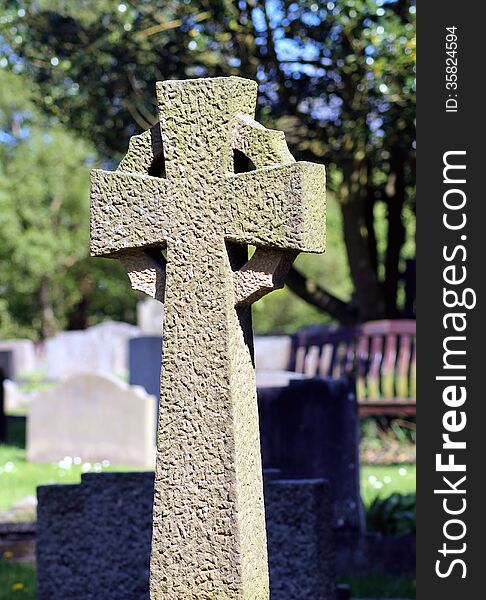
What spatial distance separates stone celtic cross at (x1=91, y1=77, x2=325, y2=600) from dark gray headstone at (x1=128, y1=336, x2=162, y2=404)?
10.3 meters

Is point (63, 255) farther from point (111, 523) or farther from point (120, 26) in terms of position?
point (111, 523)

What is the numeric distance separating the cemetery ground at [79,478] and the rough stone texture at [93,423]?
0.59ft

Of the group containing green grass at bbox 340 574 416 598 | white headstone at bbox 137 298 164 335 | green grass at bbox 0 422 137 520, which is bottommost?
green grass at bbox 340 574 416 598

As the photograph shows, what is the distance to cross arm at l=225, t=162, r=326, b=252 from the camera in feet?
11.2

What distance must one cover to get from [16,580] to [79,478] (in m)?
4.09

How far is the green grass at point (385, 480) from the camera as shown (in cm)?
954

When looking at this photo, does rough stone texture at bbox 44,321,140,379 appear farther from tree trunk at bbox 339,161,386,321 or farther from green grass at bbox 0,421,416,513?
tree trunk at bbox 339,161,386,321

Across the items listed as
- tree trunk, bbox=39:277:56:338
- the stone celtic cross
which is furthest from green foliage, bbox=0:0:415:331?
tree trunk, bbox=39:277:56:338

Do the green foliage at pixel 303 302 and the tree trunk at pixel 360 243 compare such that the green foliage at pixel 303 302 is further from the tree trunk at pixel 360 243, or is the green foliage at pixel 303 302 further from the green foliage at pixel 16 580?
the green foliage at pixel 16 580

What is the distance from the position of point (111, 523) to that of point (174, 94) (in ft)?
8.21

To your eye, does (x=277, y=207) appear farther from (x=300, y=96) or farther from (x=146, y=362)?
(x=146, y=362)

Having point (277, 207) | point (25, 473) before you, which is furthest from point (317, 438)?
point (25, 473)

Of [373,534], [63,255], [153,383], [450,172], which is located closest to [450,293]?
[450,172]

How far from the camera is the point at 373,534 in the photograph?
7102 millimetres
